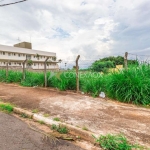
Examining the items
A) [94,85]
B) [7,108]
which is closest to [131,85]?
[94,85]

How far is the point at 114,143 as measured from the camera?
2453 mm

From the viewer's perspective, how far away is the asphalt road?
247cm

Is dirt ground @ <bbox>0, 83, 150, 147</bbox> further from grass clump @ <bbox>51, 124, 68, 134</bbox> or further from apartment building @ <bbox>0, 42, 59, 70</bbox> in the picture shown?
apartment building @ <bbox>0, 42, 59, 70</bbox>

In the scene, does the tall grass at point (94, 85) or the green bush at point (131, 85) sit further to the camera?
the tall grass at point (94, 85)

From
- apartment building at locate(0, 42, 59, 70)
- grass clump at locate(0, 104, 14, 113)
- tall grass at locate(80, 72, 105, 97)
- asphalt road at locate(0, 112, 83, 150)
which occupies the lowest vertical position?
asphalt road at locate(0, 112, 83, 150)

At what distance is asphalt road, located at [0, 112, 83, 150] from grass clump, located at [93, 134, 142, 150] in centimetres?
44

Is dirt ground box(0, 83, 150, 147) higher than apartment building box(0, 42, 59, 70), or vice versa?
apartment building box(0, 42, 59, 70)

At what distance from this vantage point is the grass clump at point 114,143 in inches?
93.1

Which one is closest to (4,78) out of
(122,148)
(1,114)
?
(1,114)

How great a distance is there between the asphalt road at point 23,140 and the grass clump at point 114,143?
443 mm

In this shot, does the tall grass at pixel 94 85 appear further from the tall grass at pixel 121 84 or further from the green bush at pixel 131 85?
the green bush at pixel 131 85

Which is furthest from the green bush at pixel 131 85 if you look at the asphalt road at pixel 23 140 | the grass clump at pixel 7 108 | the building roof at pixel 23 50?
the building roof at pixel 23 50

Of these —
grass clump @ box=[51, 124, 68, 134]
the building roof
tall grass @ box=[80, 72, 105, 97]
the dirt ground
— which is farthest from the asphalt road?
the building roof

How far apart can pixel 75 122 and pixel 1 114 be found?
2.23m
